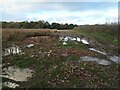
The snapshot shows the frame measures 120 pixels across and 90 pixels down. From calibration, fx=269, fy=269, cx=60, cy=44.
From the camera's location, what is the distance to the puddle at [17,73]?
31.3ft

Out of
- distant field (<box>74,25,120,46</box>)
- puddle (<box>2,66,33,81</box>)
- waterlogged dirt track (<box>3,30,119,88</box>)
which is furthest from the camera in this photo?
distant field (<box>74,25,120,46</box>)

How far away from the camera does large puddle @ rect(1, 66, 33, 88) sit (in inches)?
345

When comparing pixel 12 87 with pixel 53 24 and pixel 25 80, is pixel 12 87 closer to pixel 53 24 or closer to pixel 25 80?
pixel 25 80

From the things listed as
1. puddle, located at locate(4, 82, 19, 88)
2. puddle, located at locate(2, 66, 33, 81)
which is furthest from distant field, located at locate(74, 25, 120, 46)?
puddle, located at locate(4, 82, 19, 88)

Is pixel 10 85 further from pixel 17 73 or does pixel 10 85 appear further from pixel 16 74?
pixel 17 73

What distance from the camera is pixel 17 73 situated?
10.3 metres

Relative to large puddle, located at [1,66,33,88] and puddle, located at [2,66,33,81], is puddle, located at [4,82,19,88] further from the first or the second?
puddle, located at [2,66,33,81]

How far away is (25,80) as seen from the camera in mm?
9141

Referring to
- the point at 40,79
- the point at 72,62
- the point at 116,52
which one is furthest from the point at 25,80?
the point at 116,52

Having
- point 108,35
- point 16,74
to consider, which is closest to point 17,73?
point 16,74

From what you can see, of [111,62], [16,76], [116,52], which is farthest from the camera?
[116,52]

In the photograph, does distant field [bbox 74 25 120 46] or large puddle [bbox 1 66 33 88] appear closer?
large puddle [bbox 1 66 33 88]

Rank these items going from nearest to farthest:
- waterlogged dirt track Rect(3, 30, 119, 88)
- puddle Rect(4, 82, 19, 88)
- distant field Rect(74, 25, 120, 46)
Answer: puddle Rect(4, 82, 19, 88) → waterlogged dirt track Rect(3, 30, 119, 88) → distant field Rect(74, 25, 120, 46)

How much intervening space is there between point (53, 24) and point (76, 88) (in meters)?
67.3
